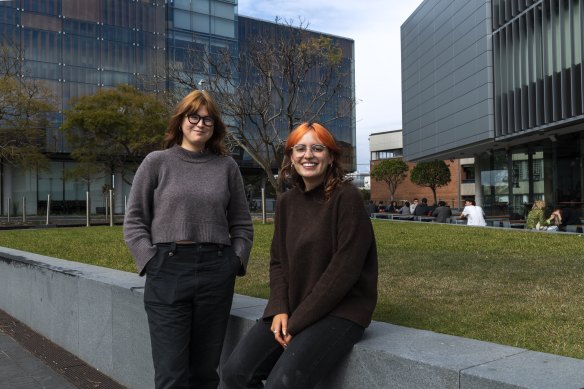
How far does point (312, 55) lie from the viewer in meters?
20.1

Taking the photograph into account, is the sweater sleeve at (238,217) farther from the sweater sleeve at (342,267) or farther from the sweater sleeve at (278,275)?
the sweater sleeve at (342,267)

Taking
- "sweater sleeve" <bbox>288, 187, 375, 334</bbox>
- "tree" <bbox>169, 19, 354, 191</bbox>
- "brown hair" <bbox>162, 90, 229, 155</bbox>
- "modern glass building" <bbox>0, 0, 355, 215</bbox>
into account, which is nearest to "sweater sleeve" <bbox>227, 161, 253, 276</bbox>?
"brown hair" <bbox>162, 90, 229, 155</bbox>

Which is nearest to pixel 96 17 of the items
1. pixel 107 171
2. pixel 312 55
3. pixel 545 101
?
pixel 107 171

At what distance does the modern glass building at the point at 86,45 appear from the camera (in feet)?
145

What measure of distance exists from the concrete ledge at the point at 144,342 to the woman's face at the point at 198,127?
1100 millimetres

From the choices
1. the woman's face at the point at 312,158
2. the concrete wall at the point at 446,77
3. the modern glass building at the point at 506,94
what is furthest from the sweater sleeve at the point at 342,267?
the concrete wall at the point at 446,77

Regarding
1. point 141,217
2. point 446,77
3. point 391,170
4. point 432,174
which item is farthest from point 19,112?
point 391,170

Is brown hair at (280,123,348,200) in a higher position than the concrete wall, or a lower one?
lower

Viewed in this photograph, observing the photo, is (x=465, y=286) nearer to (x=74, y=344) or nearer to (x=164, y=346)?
(x=164, y=346)

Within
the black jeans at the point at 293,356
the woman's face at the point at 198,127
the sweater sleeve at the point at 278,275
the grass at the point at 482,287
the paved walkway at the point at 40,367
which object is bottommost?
the paved walkway at the point at 40,367

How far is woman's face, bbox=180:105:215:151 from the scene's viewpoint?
3.08 meters

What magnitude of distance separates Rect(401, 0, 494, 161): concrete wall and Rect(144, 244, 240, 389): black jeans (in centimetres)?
2663

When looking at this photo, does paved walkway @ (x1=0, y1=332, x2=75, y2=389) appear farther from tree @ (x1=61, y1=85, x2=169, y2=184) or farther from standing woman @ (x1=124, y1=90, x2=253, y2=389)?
tree @ (x1=61, y1=85, x2=169, y2=184)

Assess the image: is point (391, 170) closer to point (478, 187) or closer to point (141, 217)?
point (478, 187)
